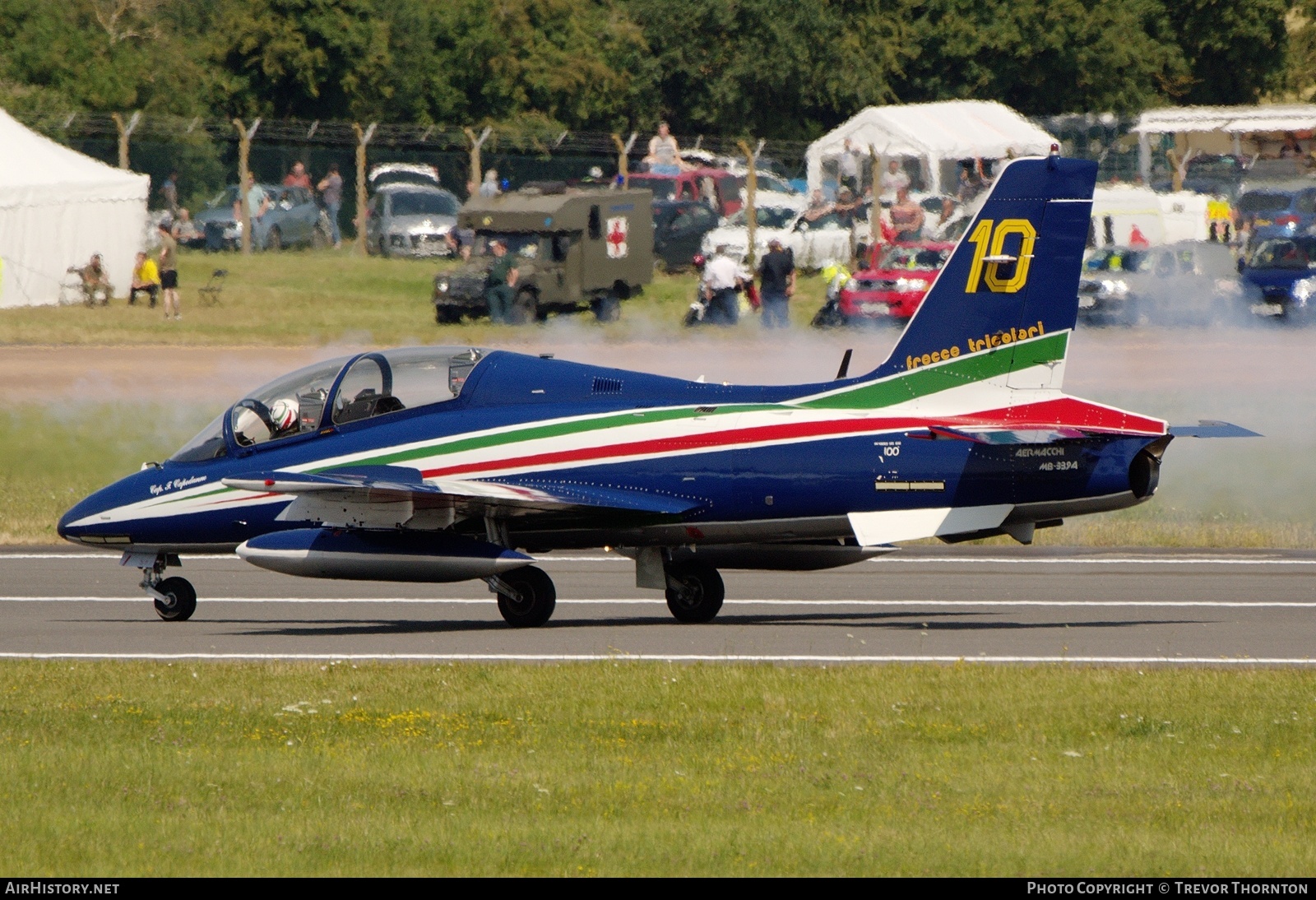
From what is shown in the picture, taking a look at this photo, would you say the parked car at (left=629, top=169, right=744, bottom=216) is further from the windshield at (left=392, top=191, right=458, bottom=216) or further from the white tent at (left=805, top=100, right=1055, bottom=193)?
the windshield at (left=392, top=191, right=458, bottom=216)

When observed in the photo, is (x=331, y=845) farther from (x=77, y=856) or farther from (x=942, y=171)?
(x=942, y=171)

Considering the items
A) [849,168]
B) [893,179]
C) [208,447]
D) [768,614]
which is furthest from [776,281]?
[208,447]

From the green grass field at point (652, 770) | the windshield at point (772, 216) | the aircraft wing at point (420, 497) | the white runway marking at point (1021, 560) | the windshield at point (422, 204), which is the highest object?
the windshield at point (422, 204)

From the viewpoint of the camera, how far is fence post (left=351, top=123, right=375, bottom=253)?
4600 centimetres

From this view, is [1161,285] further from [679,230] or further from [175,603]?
[175,603]

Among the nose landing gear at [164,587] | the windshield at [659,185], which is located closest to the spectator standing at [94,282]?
the windshield at [659,185]

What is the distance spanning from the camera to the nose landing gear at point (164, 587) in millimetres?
17344

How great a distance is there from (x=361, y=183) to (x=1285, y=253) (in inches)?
870

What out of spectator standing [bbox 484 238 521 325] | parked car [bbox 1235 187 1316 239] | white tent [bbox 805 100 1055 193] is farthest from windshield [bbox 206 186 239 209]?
parked car [bbox 1235 187 1316 239]

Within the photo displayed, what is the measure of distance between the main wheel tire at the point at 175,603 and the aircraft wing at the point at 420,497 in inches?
62.5

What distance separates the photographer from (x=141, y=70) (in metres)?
59.0

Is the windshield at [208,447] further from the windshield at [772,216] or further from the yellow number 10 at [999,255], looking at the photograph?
the windshield at [772,216]

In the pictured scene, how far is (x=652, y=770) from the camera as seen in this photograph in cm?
1047

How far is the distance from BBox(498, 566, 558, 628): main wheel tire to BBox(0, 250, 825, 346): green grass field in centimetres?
1992
